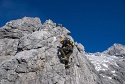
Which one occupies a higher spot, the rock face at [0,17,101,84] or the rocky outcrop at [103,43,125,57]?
the rocky outcrop at [103,43,125,57]

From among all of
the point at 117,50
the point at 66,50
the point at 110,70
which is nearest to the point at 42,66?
the point at 66,50

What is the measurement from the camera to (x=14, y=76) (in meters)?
25.2

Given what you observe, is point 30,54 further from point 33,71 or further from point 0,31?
point 0,31

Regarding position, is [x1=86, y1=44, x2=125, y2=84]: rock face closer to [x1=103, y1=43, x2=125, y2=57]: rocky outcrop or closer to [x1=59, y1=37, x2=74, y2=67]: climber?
[x1=59, y1=37, x2=74, y2=67]: climber

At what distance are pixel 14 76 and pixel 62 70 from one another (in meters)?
6.93

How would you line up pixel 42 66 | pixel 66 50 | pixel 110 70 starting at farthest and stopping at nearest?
1. pixel 110 70
2. pixel 66 50
3. pixel 42 66

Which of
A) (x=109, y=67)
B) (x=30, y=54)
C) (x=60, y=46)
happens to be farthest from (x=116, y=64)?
(x=30, y=54)

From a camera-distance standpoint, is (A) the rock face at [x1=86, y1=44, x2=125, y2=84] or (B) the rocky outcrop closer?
(A) the rock face at [x1=86, y1=44, x2=125, y2=84]

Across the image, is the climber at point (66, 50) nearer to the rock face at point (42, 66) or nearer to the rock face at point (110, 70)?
the rock face at point (42, 66)

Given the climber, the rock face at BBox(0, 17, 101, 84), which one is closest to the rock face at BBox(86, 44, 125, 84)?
the rock face at BBox(0, 17, 101, 84)

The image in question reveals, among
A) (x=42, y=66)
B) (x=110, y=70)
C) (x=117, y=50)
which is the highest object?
(x=117, y=50)

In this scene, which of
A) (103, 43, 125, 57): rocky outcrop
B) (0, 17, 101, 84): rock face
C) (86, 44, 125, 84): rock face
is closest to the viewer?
(0, 17, 101, 84): rock face

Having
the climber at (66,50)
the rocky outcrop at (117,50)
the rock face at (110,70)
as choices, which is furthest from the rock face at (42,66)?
the rocky outcrop at (117,50)

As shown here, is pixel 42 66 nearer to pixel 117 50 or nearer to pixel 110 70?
pixel 110 70
